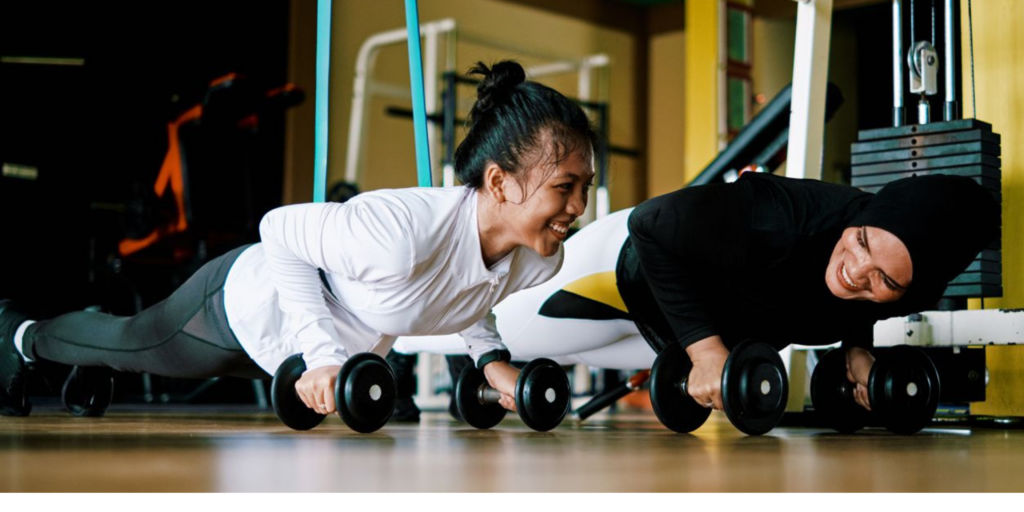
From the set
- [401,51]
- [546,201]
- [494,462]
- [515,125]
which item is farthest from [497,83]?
[401,51]

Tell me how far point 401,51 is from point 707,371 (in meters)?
5.55

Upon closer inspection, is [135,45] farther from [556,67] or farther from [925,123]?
[925,123]

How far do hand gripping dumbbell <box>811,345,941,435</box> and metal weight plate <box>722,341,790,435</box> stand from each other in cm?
27

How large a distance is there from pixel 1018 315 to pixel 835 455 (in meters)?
0.95

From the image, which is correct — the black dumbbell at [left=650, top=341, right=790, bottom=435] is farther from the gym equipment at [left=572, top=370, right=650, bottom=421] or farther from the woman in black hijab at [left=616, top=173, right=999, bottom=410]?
the gym equipment at [left=572, top=370, right=650, bottom=421]

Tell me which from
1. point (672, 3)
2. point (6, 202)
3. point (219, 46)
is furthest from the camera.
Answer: point (672, 3)

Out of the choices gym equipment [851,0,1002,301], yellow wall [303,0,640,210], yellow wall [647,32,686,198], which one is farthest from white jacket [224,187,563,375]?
yellow wall [647,32,686,198]

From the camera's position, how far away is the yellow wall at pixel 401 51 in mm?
6504

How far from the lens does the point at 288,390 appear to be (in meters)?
1.68

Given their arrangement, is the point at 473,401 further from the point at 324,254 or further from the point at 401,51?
the point at 401,51

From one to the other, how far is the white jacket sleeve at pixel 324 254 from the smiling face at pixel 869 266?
0.63m

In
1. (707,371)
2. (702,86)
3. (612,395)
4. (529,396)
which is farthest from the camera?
(702,86)

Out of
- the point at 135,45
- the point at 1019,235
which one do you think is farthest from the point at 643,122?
the point at 1019,235

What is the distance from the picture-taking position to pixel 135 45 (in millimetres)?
5355
